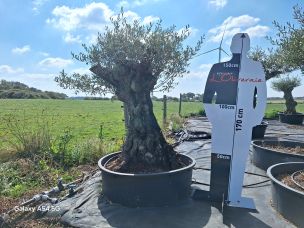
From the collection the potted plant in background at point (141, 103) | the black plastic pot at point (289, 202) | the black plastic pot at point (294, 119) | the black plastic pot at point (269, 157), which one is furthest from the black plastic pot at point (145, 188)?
the black plastic pot at point (294, 119)

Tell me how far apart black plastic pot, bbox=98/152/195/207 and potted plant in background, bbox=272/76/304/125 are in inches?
483

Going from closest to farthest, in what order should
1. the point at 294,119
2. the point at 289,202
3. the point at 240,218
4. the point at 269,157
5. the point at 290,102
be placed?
the point at 289,202 → the point at 240,218 → the point at 269,157 → the point at 294,119 → the point at 290,102

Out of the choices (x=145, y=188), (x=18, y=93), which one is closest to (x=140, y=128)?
(x=145, y=188)

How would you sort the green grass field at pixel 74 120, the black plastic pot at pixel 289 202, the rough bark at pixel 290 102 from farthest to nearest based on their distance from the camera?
the rough bark at pixel 290 102 → the green grass field at pixel 74 120 → the black plastic pot at pixel 289 202

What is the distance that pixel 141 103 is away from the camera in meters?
4.55

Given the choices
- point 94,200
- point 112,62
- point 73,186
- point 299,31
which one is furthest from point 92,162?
point 299,31

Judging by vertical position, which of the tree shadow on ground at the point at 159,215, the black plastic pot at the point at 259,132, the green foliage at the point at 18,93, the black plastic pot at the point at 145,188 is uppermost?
the green foliage at the point at 18,93

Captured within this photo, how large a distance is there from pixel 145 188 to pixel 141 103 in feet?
3.94

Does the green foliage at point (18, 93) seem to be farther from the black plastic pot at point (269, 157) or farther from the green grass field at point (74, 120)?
the black plastic pot at point (269, 157)

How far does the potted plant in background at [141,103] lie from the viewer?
159 inches

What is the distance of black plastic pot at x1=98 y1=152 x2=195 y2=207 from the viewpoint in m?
3.99

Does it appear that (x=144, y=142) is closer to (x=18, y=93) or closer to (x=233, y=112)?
(x=233, y=112)

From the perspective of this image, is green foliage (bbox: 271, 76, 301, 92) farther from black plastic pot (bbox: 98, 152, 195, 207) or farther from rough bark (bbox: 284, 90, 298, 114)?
black plastic pot (bbox: 98, 152, 195, 207)

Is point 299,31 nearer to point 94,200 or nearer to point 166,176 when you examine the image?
point 166,176
